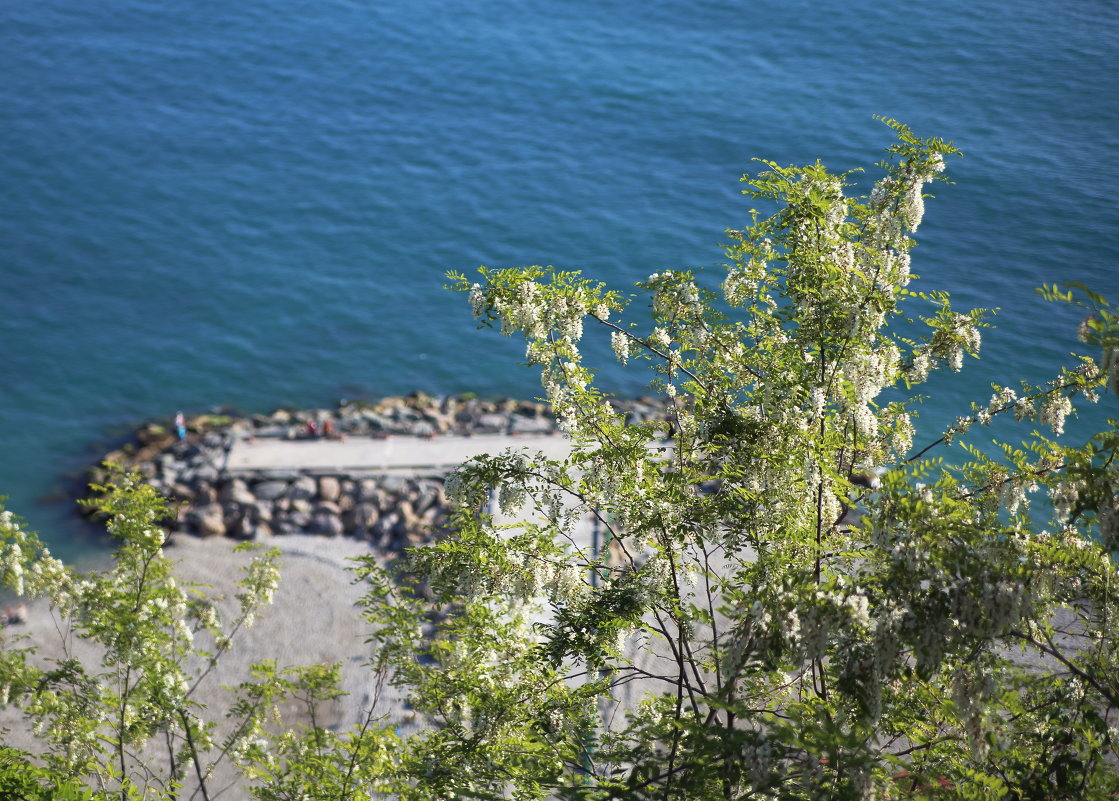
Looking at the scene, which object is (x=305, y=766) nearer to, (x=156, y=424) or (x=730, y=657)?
(x=730, y=657)

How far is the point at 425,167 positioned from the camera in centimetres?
4209

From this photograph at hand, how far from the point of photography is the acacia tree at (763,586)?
625 cm

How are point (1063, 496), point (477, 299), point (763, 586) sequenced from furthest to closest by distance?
point (477, 299) → point (763, 586) → point (1063, 496)

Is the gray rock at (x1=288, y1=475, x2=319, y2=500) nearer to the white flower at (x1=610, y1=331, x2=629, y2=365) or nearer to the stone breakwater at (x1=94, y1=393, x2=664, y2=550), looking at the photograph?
the stone breakwater at (x1=94, y1=393, x2=664, y2=550)

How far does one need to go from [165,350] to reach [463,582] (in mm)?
24666

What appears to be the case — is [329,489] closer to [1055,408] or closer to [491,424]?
[491,424]

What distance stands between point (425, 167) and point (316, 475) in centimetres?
2192

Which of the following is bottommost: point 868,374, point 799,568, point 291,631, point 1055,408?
point 799,568

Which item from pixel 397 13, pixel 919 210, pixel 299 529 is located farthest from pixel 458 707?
pixel 397 13

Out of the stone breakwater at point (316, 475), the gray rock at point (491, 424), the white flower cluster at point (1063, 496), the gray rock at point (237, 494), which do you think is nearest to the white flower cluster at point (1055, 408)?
the white flower cluster at point (1063, 496)

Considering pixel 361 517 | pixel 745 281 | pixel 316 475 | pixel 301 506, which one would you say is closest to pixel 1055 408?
pixel 745 281

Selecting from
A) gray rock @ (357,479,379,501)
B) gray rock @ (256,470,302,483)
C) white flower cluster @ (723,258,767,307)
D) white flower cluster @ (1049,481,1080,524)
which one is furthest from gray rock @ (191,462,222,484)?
white flower cluster @ (1049,481,1080,524)

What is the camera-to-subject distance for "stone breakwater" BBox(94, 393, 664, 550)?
22.4 metres

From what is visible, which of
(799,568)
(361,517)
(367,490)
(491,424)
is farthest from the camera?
(491,424)
